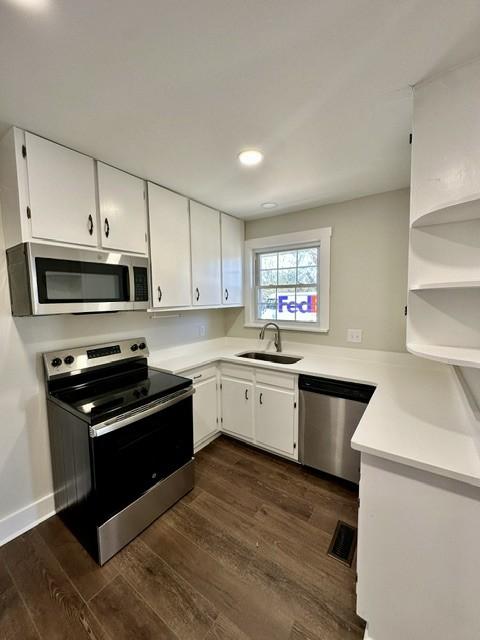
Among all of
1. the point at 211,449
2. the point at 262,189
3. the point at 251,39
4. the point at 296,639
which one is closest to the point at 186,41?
the point at 251,39

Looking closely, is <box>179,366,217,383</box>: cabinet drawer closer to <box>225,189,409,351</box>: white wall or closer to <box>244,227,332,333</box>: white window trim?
<box>244,227,332,333</box>: white window trim

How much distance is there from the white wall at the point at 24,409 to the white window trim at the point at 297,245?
1753 mm

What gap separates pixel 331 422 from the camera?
2059mm

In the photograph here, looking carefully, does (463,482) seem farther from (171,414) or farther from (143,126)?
(143,126)

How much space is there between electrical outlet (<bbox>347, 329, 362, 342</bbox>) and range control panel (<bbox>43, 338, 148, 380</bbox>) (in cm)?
186

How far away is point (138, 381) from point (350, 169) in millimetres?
2153

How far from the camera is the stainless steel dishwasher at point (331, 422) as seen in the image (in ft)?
6.42

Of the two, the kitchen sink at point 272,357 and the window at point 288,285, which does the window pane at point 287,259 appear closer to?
the window at point 288,285

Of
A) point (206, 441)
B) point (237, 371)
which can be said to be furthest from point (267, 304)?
point (206, 441)

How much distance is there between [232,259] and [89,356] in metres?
1.73

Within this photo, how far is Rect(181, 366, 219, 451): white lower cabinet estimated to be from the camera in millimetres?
2426

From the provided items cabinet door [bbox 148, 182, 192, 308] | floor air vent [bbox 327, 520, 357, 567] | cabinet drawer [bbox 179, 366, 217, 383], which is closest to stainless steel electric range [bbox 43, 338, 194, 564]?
cabinet drawer [bbox 179, 366, 217, 383]

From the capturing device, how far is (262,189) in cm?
221

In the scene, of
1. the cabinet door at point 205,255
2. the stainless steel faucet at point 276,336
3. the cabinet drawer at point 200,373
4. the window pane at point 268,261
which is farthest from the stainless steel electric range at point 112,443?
the window pane at point 268,261
